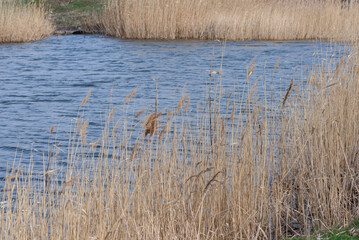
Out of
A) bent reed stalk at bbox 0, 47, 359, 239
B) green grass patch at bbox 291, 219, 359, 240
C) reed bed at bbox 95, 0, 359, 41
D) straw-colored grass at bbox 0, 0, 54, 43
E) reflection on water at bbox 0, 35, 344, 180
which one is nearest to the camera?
bent reed stalk at bbox 0, 47, 359, 239

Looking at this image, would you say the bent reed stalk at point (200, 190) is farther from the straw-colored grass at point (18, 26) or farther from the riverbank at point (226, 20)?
the straw-colored grass at point (18, 26)

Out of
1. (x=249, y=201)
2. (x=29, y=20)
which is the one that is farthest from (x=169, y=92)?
(x=29, y=20)

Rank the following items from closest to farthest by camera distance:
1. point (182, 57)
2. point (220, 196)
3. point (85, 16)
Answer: point (220, 196)
point (182, 57)
point (85, 16)

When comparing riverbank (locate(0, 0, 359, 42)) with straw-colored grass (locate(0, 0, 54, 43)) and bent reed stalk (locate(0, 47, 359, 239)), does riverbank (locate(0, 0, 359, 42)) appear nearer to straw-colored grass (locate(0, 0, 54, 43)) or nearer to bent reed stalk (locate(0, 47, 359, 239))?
straw-colored grass (locate(0, 0, 54, 43))

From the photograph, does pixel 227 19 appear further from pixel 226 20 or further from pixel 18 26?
pixel 18 26

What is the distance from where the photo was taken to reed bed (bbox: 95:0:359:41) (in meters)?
15.4

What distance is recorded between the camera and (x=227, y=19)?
1539cm

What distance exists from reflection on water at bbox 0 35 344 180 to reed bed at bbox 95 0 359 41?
640 millimetres

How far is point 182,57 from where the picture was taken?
42.3 feet

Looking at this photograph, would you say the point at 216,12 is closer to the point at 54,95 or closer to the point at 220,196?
the point at 54,95

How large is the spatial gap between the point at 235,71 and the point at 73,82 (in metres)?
3.21

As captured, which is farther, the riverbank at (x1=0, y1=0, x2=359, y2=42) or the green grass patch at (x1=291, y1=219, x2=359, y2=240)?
the riverbank at (x1=0, y1=0, x2=359, y2=42)

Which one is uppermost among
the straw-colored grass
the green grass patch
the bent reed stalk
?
the bent reed stalk

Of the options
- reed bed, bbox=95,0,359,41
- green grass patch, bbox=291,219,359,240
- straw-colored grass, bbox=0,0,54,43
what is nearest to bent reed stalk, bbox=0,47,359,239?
green grass patch, bbox=291,219,359,240
